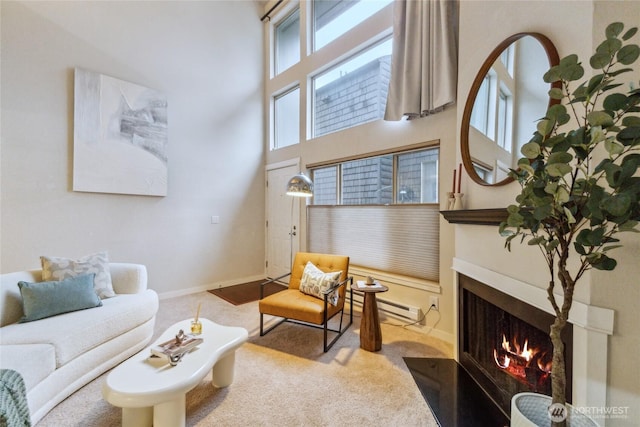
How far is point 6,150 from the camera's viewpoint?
2742 millimetres

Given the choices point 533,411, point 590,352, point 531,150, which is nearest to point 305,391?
point 533,411

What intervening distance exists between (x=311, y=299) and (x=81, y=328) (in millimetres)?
1730

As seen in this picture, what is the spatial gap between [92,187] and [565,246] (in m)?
4.27

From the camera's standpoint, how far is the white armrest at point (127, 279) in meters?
2.53

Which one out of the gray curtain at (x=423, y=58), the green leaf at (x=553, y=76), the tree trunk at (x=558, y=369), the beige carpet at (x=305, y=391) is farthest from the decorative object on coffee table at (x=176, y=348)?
the gray curtain at (x=423, y=58)

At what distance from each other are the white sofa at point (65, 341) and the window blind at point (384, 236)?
2.27m

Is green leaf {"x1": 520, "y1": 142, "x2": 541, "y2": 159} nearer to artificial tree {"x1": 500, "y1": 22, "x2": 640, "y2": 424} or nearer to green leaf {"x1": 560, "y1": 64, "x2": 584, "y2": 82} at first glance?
artificial tree {"x1": 500, "y1": 22, "x2": 640, "y2": 424}

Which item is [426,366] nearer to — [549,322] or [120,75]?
[549,322]

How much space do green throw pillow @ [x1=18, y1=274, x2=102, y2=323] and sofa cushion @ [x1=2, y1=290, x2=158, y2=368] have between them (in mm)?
56

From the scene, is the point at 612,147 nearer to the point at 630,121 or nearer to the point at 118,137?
the point at 630,121

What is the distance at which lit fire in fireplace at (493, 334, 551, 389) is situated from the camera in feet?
4.83

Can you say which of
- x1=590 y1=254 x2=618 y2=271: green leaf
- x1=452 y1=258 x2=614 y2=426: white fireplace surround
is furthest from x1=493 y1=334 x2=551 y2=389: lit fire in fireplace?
x1=590 y1=254 x2=618 y2=271: green leaf

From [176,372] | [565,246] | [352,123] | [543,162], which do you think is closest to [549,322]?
[565,246]

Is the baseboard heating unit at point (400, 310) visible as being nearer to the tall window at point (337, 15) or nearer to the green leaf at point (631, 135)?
the green leaf at point (631, 135)
